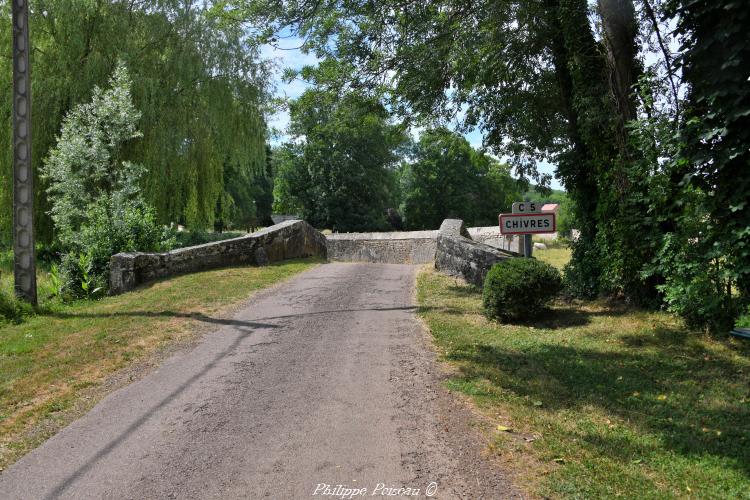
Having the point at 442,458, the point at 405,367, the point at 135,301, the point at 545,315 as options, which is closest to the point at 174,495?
the point at 442,458

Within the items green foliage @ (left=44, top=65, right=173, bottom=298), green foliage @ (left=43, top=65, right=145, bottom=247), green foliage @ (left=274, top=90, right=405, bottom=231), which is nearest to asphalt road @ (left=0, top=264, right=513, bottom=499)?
green foliage @ (left=44, top=65, right=173, bottom=298)

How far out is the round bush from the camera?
A: 7699 millimetres

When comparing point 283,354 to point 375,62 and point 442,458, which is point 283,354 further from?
point 375,62

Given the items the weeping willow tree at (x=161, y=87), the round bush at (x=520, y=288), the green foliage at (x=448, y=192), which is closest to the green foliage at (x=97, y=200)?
the weeping willow tree at (x=161, y=87)

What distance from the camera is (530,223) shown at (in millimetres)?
8727

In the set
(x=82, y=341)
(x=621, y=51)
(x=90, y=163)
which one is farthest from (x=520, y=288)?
(x=90, y=163)

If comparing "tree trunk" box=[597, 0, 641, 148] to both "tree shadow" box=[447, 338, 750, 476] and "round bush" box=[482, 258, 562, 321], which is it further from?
"tree shadow" box=[447, 338, 750, 476]

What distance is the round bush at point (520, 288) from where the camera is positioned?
770cm

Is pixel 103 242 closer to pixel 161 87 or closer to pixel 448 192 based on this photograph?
pixel 161 87

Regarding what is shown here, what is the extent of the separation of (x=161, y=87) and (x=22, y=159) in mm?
8297

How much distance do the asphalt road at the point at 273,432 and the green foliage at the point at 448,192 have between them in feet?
137

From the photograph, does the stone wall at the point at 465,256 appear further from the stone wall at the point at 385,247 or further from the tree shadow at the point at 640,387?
the stone wall at the point at 385,247

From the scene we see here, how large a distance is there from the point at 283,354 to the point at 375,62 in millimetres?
6103

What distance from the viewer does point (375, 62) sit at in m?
10.2
